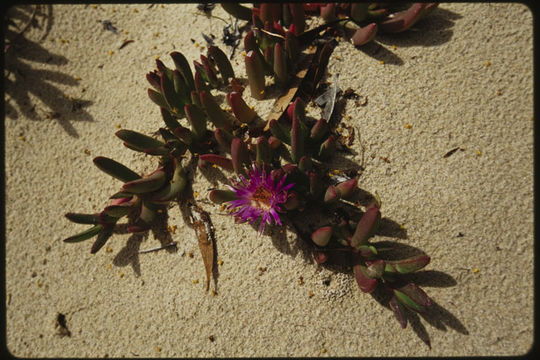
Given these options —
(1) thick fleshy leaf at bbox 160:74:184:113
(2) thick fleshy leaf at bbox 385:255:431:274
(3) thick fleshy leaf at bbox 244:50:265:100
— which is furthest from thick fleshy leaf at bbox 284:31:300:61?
(2) thick fleshy leaf at bbox 385:255:431:274

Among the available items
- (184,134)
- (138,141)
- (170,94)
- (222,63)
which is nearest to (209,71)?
(222,63)

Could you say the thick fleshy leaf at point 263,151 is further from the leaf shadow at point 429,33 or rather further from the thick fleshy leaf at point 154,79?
the leaf shadow at point 429,33

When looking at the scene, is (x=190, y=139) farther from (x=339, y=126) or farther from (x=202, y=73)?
(x=339, y=126)

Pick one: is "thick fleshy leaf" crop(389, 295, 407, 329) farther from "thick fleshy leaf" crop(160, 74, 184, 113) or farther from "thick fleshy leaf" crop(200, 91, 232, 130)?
"thick fleshy leaf" crop(160, 74, 184, 113)

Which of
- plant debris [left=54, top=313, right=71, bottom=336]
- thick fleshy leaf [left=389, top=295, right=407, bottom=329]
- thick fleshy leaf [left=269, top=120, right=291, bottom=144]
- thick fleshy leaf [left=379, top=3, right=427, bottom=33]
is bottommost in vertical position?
plant debris [left=54, top=313, right=71, bottom=336]

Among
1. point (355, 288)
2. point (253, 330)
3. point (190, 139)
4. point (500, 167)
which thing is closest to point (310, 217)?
point (355, 288)

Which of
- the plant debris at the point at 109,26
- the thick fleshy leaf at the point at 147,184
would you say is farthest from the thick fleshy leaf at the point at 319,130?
the plant debris at the point at 109,26
